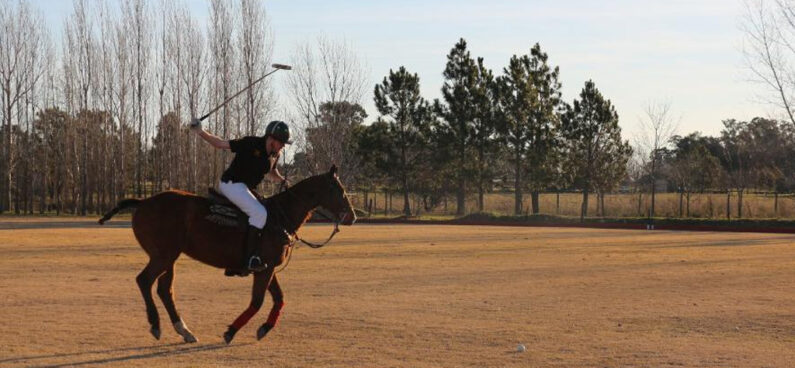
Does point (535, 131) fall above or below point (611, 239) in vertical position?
above

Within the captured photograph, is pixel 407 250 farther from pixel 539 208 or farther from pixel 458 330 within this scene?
pixel 539 208

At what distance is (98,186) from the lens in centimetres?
6619

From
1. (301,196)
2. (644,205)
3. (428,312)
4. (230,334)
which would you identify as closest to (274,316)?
(230,334)

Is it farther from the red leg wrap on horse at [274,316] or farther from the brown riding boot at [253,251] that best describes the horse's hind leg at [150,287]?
the red leg wrap on horse at [274,316]

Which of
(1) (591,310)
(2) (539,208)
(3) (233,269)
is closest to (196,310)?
(3) (233,269)

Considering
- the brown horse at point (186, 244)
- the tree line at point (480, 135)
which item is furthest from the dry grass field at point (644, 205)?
the brown horse at point (186, 244)

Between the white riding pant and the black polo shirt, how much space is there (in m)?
0.15

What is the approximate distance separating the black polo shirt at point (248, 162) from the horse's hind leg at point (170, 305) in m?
1.28

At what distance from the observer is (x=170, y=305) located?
1085 cm

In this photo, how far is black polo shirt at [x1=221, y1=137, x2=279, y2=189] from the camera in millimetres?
10898

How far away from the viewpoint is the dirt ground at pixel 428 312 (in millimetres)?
9852

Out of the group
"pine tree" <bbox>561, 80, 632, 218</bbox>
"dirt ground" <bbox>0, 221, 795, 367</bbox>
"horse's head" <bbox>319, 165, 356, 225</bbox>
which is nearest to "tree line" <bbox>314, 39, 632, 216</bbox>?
"pine tree" <bbox>561, 80, 632, 218</bbox>

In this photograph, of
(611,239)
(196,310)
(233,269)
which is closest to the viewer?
(233,269)

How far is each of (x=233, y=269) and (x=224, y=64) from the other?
172 ft
